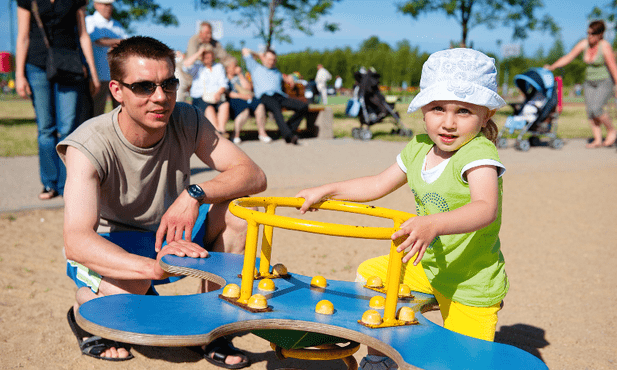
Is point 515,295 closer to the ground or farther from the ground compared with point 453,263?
closer to the ground

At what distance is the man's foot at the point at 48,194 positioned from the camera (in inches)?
229

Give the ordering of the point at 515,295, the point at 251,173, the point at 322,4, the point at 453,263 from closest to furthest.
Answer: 1. the point at 453,263
2. the point at 251,173
3. the point at 515,295
4. the point at 322,4

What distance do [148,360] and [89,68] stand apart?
383 centimetres

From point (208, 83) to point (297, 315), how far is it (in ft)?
29.3

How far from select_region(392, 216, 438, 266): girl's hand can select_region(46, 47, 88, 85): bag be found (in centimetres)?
447

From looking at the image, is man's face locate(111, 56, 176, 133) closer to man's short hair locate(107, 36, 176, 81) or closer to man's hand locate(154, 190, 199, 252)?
man's short hair locate(107, 36, 176, 81)

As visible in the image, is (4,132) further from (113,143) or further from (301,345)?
(301,345)

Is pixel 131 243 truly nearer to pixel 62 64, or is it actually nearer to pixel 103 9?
pixel 62 64

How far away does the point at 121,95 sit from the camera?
277 cm

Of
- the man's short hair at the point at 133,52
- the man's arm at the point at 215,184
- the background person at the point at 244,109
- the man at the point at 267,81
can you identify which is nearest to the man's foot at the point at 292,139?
the man at the point at 267,81

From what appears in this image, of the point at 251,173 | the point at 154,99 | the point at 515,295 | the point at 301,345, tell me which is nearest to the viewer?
the point at 301,345

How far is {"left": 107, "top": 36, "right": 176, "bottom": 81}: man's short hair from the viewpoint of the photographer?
2729mm

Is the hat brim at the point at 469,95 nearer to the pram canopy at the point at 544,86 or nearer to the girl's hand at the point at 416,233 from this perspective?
the girl's hand at the point at 416,233

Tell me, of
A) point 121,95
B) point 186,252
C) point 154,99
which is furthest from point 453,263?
point 121,95
